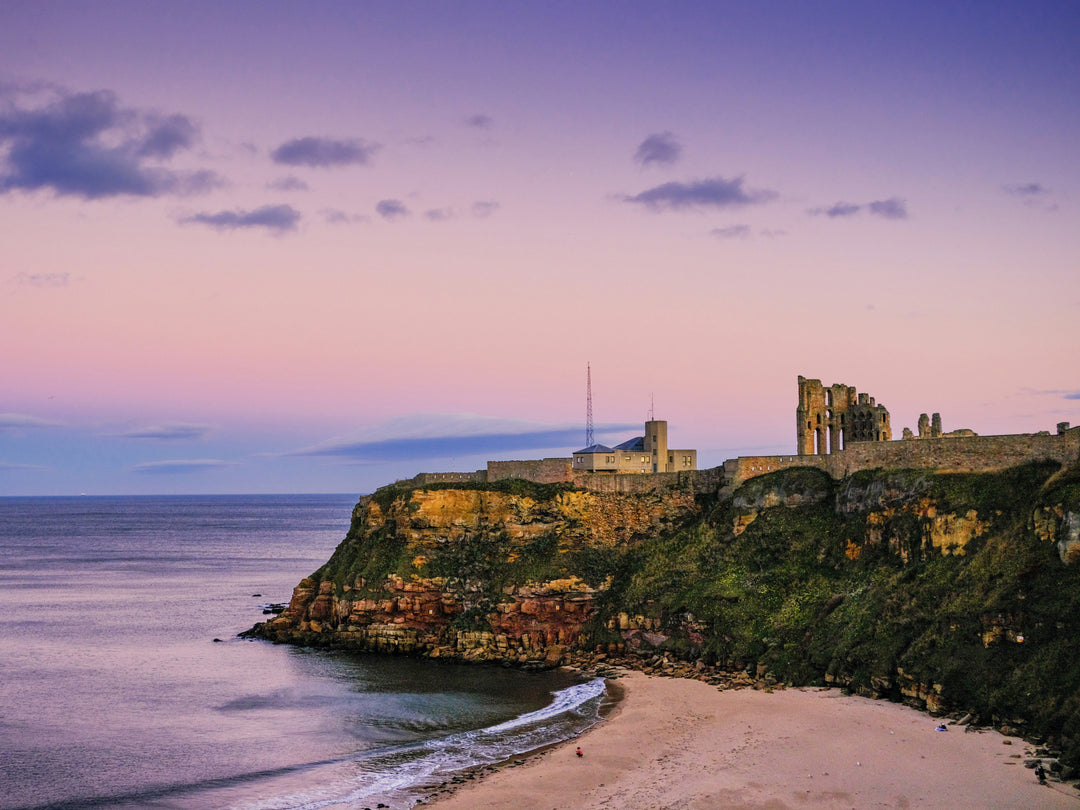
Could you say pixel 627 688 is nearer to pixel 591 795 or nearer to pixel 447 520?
pixel 591 795

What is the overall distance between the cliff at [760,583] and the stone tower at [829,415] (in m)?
8.35

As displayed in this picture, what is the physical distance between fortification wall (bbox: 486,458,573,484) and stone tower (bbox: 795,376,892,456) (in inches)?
807

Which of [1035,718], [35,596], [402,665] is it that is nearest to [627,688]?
[402,665]

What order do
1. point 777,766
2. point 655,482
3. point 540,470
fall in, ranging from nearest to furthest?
point 777,766 < point 655,482 < point 540,470

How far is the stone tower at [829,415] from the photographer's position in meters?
89.3

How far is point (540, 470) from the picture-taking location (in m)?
94.4

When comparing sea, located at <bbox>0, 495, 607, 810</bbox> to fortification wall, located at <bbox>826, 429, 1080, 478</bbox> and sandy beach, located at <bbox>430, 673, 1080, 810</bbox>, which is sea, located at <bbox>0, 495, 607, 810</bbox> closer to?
sandy beach, located at <bbox>430, 673, 1080, 810</bbox>

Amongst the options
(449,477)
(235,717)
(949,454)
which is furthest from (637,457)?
(235,717)

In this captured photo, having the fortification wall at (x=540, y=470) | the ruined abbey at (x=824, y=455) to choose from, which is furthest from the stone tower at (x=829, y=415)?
the fortification wall at (x=540, y=470)

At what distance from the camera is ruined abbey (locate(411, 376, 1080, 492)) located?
67812 mm

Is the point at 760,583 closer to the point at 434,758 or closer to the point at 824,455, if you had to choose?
the point at 824,455

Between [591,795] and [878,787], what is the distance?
1249cm

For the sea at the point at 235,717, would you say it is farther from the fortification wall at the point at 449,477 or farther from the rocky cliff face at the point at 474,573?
the fortification wall at the point at 449,477

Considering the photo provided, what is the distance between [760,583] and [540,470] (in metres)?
26.4
